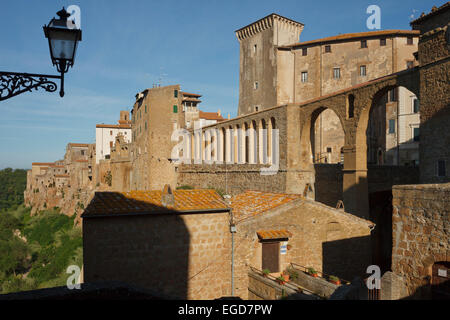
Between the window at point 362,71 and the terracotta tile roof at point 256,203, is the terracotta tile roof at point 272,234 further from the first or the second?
the window at point 362,71

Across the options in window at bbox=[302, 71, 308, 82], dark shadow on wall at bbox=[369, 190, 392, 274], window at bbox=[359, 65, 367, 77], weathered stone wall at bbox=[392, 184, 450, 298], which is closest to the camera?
weathered stone wall at bbox=[392, 184, 450, 298]

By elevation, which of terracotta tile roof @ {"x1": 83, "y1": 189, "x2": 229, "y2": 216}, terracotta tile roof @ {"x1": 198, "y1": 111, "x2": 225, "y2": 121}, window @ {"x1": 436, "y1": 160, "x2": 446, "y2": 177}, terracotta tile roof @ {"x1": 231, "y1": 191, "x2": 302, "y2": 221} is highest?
terracotta tile roof @ {"x1": 198, "y1": 111, "x2": 225, "y2": 121}

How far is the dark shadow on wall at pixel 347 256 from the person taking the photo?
44.7 feet

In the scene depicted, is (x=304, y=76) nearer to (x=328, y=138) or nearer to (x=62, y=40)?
(x=328, y=138)

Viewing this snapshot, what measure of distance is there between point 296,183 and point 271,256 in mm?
11661

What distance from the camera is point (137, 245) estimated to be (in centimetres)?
1050

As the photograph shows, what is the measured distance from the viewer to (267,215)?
12875 mm

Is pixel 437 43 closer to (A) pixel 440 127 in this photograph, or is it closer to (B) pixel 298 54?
(A) pixel 440 127

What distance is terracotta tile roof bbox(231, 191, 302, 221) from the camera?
1328 cm

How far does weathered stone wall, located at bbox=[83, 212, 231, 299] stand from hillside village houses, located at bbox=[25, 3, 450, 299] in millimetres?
33

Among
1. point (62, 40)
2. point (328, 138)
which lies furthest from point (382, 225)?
point (62, 40)

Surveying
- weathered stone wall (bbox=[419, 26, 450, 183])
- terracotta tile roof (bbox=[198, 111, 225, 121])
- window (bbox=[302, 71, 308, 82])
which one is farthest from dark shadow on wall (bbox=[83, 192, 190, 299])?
terracotta tile roof (bbox=[198, 111, 225, 121])

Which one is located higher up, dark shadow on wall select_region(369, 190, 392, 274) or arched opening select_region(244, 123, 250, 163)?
arched opening select_region(244, 123, 250, 163)

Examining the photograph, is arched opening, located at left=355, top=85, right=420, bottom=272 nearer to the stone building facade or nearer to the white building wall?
the stone building facade
